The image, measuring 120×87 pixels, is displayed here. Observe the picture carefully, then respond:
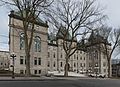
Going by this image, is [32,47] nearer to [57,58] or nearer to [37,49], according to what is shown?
[37,49]

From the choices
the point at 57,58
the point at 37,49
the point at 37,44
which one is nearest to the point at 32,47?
the point at 37,49

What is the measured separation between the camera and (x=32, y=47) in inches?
2906

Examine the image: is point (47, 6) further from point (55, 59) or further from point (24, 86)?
point (55, 59)

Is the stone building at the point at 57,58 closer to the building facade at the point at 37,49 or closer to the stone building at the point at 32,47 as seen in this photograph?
the building facade at the point at 37,49

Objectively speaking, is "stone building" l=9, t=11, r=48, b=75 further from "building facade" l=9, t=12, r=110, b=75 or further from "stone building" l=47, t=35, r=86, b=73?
"stone building" l=47, t=35, r=86, b=73

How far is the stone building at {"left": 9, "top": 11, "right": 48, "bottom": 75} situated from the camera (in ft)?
220

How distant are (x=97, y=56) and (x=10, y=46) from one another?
201 ft

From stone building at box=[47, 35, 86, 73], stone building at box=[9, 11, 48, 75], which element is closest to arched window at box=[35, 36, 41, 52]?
stone building at box=[9, 11, 48, 75]

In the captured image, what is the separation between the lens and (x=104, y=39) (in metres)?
69.3

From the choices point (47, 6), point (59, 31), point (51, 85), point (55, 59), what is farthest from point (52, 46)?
point (51, 85)

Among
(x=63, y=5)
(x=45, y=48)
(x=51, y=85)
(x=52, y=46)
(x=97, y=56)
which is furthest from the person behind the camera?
(x=97, y=56)

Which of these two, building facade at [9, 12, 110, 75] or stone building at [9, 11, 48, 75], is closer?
building facade at [9, 12, 110, 75]

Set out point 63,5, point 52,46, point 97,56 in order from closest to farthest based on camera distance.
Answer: point 63,5 → point 52,46 → point 97,56

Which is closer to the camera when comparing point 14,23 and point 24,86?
point 24,86
